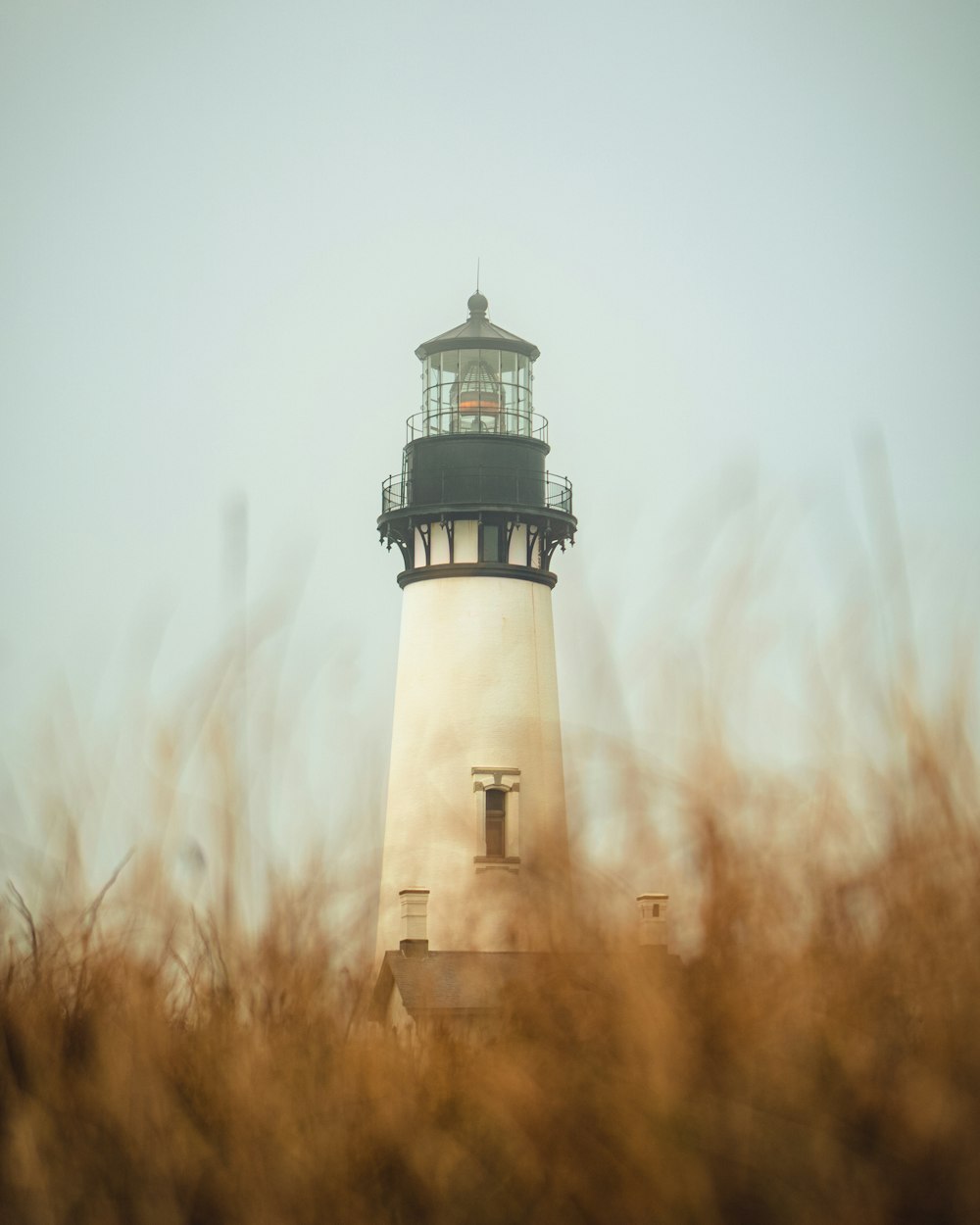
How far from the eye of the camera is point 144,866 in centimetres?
634

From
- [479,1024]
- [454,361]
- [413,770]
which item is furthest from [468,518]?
[479,1024]

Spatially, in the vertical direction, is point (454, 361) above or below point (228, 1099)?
above

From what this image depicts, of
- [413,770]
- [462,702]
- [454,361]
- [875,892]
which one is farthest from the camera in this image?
[454,361]

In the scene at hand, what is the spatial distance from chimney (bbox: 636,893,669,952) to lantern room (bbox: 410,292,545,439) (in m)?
27.4

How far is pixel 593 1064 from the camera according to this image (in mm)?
5578

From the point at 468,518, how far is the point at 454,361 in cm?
335

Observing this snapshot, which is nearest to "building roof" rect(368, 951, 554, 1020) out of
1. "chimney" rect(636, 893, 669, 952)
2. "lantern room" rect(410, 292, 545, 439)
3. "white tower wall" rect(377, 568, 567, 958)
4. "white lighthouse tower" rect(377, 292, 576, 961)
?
"chimney" rect(636, 893, 669, 952)

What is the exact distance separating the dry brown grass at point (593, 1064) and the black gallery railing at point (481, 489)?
2507 cm

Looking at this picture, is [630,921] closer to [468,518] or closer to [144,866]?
[144,866]

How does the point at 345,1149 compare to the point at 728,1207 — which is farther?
the point at 345,1149

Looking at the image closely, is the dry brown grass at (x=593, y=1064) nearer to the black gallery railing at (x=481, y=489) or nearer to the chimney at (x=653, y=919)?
the chimney at (x=653, y=919)

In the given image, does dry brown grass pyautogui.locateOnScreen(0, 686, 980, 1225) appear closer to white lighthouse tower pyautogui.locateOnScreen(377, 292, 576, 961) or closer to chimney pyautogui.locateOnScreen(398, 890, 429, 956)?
chimney pyautogui.locateOnScreen(398, 890, 429, 956)

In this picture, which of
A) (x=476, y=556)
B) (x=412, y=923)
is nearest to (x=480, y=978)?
(x=412, y=923)

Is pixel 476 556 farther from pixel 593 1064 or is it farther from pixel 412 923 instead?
pixel 593 1064
